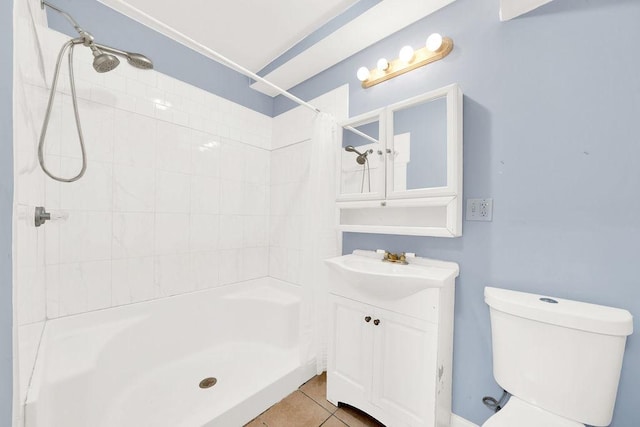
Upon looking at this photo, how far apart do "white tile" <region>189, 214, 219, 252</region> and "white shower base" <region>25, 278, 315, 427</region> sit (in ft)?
1.20

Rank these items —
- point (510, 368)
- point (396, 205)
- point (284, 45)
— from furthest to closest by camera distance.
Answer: point (284, 45)
point (396, 205)
point (510, 368)

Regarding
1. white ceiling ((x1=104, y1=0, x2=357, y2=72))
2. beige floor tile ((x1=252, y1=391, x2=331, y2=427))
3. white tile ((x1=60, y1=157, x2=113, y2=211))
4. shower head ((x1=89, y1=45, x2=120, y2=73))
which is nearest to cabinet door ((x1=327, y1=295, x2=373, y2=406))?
beige floor tile ((x1=252, y1=391, x2=331, y2=427))

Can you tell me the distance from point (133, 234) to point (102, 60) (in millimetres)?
1004

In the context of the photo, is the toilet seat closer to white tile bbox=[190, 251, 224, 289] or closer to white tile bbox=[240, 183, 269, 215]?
white tile bbox=[190, 251, 224, 289]

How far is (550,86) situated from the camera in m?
1.08

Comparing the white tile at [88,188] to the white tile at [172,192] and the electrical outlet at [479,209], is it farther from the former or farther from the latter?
the electrical outlet at [479,209]

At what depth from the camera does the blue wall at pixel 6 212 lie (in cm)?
55

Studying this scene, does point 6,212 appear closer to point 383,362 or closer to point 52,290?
point 52,290

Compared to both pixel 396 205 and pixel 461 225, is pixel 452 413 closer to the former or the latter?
pixel 461 225

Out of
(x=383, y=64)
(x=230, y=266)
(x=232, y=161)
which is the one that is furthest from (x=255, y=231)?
(x=383, y=64)

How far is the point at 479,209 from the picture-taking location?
125 cm

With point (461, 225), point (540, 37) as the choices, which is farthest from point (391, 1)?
point (461, 225)

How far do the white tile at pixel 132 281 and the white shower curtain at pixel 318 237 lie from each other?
106 centimetres

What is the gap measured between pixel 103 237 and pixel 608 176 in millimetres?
2532
